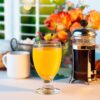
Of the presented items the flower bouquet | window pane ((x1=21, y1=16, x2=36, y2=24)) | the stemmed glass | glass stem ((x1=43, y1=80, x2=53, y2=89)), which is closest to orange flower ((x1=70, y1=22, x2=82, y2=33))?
the flower bouquet

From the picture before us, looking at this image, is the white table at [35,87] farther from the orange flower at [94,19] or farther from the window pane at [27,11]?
the window pane at [27,11]

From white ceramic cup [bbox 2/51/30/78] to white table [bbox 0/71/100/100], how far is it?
3 centimetres

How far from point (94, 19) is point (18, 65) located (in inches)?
14.8

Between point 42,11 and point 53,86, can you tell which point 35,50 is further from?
point 42,11

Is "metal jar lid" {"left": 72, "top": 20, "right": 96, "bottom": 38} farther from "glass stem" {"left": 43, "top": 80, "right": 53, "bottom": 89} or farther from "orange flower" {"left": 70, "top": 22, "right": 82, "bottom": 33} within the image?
"glass stem" {"left": 43, "top": 80, "right": 53, "bottom": 89}

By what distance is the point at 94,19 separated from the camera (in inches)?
53.3

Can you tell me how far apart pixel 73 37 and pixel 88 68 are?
0.14 metres

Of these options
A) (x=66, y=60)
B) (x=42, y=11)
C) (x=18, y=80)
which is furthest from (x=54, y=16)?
(x=42, y=11)

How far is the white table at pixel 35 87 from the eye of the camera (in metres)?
1.09

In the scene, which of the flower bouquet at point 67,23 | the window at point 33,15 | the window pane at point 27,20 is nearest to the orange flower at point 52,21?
the flower bouquet at point 67,23

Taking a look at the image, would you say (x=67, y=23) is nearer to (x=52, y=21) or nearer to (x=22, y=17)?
(x=52, y=21)

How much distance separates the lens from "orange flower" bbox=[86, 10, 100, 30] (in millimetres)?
1348

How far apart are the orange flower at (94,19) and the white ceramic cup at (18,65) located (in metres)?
0.30

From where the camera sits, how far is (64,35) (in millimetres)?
1364
